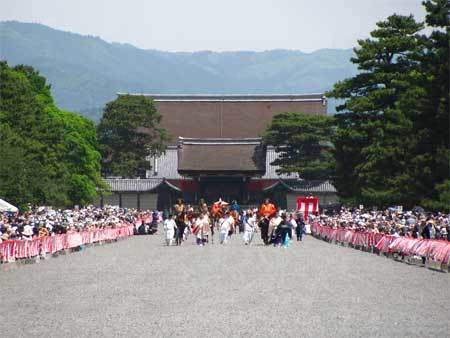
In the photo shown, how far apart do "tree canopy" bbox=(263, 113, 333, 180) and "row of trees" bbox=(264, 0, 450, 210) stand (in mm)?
27333

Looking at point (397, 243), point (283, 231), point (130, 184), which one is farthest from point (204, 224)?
point (130, 184)

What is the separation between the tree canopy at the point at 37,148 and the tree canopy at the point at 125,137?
69.1ft

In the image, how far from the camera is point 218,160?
115 meters

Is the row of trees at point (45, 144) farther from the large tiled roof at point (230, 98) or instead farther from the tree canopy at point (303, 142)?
the large tiled roof at point (230, 98)

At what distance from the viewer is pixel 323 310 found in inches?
765

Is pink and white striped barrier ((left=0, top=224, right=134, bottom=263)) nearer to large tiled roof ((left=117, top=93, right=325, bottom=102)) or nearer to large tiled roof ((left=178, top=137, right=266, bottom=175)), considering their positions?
large tiled roof ((left=178, top=137, right=266, bottom=175))

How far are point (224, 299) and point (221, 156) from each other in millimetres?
94664

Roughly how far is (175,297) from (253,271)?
353 inches

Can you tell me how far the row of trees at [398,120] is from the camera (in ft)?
150

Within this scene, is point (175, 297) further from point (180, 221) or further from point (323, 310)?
point (180, 221)

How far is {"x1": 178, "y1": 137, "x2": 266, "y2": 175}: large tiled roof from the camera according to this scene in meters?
111

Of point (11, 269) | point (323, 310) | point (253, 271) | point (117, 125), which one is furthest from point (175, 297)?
point (117, 125)

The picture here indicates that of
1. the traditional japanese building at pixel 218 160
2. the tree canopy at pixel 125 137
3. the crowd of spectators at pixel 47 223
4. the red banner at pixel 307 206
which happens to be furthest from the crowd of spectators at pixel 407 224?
the tree canopy at pixel 125 137

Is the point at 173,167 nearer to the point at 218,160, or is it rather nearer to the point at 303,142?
the point at 218,160
